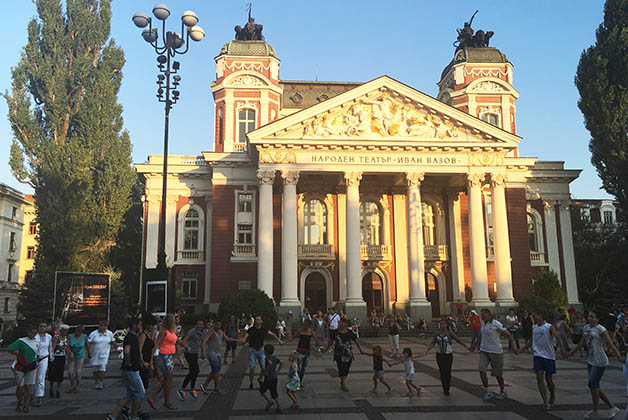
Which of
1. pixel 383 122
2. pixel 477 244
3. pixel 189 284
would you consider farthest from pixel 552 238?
pixel 189 284

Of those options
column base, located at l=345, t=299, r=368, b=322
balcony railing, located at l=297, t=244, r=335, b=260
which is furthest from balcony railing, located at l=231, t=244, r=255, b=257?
column base, located at l=345, t=299, r=368, b=322

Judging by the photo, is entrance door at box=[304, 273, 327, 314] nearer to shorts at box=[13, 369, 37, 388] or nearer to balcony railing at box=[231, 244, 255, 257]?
balcony railing at box=[231, 244, 255, 257]

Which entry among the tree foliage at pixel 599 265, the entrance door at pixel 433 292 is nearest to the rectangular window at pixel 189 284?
the entrance door at pixel 433 292

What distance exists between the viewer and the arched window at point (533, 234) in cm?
4181

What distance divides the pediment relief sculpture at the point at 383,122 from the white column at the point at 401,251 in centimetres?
630

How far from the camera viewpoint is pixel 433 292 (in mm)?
39250

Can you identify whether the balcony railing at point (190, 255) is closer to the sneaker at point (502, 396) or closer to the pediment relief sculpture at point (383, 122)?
the pediment relief sculpture at point (383, 122)

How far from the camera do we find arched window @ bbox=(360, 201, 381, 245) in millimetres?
38906

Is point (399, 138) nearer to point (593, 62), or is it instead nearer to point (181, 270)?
point (593, 62)

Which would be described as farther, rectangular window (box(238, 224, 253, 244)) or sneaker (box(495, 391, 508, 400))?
rectangular window (box(238, 224, 253, 244))

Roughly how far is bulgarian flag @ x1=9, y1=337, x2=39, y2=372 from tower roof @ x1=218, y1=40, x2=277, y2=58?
117 ft

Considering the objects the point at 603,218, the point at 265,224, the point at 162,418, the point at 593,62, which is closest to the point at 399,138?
the point at 265,224

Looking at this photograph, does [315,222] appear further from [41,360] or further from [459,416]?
[459,416]

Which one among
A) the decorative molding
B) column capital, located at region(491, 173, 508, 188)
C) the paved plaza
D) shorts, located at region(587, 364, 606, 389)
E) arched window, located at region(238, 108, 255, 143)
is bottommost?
the paved plaza
